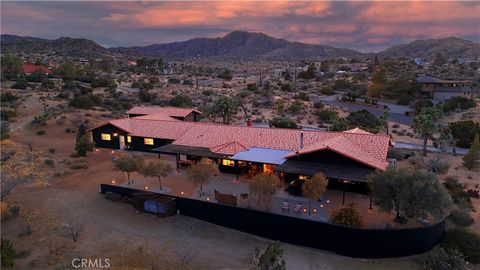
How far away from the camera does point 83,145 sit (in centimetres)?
4275

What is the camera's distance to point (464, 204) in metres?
28.1

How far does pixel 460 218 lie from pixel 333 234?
951cm

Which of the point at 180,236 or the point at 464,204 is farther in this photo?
the point at 464,204

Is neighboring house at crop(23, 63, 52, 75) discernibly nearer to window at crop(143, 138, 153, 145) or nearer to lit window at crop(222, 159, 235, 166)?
window at crop(143, 138, 153, 145)

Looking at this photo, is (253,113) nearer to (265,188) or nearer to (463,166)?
(463,166)

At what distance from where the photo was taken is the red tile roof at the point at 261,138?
30.6m

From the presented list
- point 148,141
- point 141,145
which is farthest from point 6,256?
point 141,145

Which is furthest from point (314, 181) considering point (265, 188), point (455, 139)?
point (455, 139)

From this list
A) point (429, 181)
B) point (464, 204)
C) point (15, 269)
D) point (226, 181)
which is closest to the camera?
point (15, 269)

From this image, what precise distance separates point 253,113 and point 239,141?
32553 millimetres

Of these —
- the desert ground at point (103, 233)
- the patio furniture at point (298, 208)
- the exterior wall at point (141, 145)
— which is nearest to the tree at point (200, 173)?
the desert ground at point (103, 233)

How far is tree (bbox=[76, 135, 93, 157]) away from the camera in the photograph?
42750 millimetres

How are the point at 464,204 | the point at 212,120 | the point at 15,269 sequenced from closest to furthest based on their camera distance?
the point at 15,269
the point at 464,204
the point at 212,120

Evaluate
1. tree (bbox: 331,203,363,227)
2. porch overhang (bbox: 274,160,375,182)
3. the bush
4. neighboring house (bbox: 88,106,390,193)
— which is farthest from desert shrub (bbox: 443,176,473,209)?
tree (bbox: 331,203,363,227)
